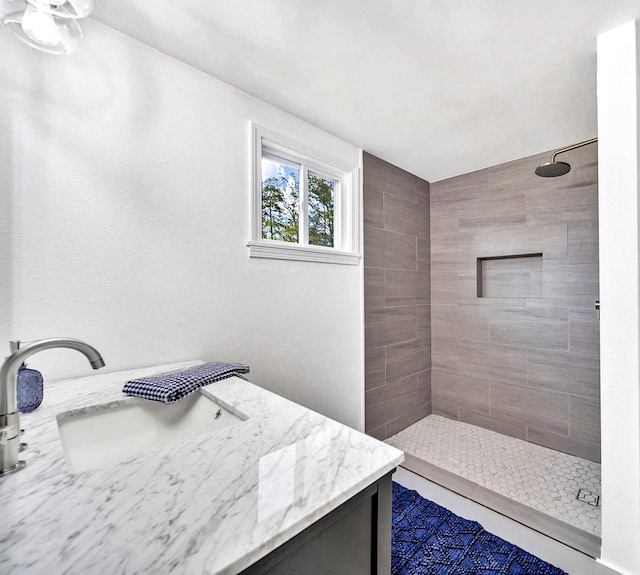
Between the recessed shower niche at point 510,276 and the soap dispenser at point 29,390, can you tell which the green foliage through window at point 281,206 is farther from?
the recessed shower niche at point 510,276

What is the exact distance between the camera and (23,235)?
1.16 meters

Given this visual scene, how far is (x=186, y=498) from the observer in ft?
1.85

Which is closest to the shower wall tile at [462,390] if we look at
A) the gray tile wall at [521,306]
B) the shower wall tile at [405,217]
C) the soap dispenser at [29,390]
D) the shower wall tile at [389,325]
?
the gray tile wall at [521,306]

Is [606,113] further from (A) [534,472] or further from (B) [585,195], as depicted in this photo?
(A) [534,472]

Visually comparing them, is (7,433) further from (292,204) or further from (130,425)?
(292,204)

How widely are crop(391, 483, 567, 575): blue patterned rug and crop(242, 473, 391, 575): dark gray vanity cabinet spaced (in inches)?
40.2

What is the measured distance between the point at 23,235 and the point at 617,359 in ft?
7.69

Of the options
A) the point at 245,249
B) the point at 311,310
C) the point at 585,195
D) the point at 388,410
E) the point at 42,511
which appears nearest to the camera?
the point at 42,511

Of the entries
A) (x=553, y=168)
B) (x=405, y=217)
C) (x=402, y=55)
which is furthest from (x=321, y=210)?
(x=553, y=168)

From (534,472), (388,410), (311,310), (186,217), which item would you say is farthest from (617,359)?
(186,217)

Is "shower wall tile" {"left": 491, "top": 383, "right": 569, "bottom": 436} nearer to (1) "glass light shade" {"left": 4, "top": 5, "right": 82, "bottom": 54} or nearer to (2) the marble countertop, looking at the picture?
(2) the marble countertop

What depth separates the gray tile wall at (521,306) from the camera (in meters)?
2.34

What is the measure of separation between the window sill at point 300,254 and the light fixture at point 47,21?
3.38 ft

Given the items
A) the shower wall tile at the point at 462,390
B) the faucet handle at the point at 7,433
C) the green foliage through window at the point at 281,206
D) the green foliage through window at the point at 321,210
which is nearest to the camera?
the faucet handle at the point at 7,433
